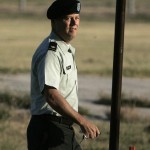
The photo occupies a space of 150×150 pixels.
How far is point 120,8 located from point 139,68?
1984 cm

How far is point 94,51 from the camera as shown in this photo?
34375 mm

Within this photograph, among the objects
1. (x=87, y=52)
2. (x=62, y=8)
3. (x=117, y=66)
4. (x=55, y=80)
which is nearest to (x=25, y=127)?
(x=117, y=66)

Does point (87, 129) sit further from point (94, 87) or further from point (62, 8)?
point (94, 87)

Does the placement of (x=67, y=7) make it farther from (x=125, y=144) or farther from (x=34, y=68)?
(x=125, y=144)

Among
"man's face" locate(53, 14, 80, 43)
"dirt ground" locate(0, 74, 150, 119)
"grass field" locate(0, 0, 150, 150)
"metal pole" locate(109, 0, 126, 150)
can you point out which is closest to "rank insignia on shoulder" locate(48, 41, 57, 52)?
"man's face" locate(53, 14, 80, 43)

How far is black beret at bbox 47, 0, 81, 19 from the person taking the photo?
581 cm

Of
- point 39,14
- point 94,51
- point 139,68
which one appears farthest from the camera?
point 39,14

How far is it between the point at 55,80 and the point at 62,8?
0.53 m

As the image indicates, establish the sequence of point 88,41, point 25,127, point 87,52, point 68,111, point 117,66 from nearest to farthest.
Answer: point 68,111 → point 117,66 → point 25,127 → point 87,52 → point 88,41

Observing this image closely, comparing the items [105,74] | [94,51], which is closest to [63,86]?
[105,74]

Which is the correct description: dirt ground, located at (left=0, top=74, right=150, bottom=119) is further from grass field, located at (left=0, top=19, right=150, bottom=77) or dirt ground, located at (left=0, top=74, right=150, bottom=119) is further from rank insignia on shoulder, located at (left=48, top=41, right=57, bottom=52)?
rank insignia on shoulder, located at (left=48, top=41, right=57, bottom=52)

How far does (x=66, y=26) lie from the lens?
227 inches

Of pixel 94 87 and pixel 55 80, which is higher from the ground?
pixel 55 80

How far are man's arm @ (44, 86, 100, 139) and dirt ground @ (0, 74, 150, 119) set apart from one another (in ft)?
29.3
